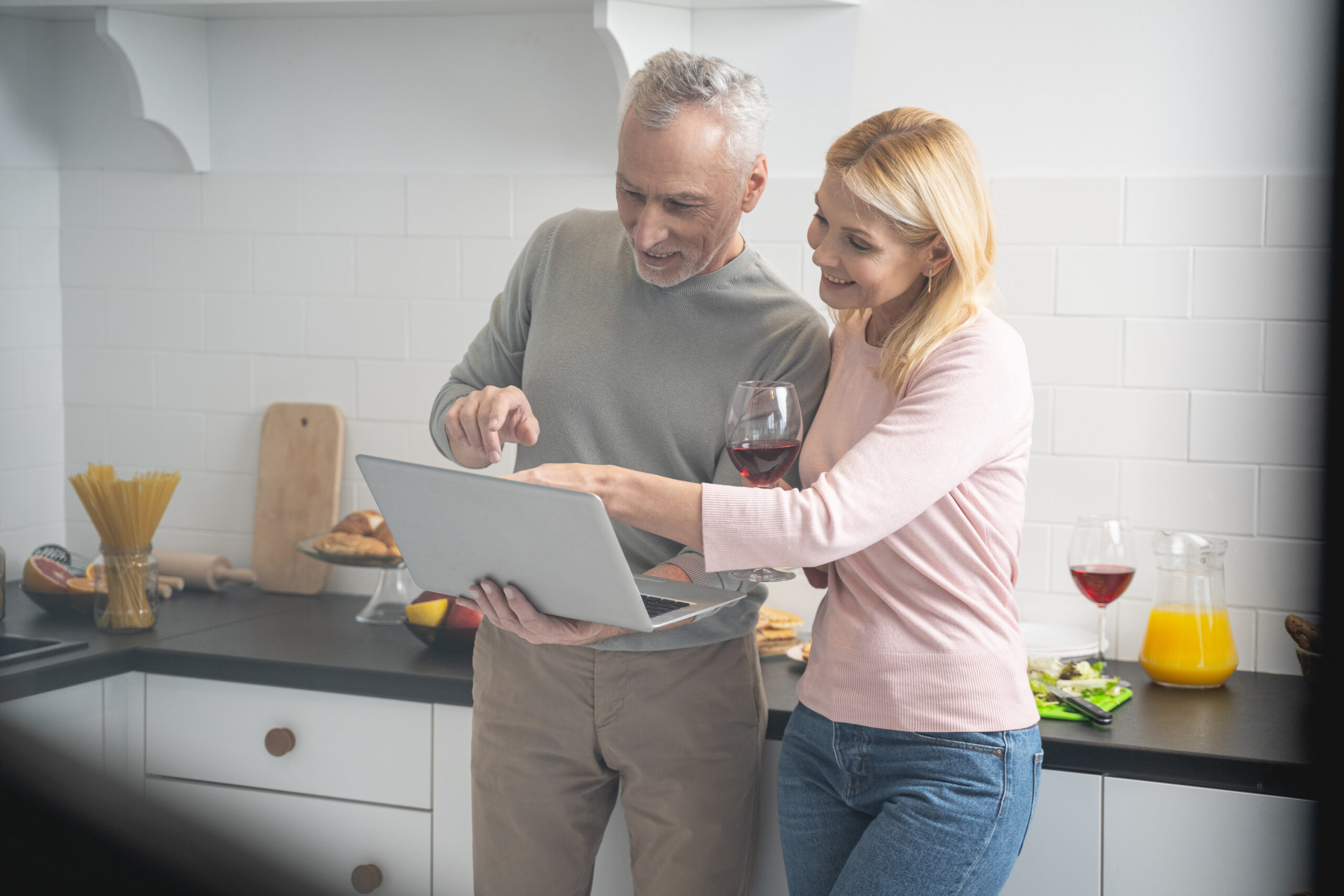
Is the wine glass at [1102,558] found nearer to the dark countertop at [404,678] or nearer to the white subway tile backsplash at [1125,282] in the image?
the dark countertop at [404,678]

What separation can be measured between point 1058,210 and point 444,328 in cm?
114

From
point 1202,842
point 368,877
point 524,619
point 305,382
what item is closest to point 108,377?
point 305,382

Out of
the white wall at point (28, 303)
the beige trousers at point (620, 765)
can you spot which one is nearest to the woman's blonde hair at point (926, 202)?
the beige trousers at point (620, 765)

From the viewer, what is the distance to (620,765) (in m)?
1.40

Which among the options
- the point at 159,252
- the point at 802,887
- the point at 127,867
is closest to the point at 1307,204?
the point at 802,887

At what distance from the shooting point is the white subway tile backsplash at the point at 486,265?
217cm

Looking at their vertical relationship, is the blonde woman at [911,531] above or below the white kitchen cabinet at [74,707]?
above

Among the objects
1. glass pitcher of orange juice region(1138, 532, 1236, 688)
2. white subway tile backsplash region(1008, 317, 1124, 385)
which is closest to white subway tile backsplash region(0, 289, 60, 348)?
white subway tile backsplash region(1008, 317, 1124, 385)

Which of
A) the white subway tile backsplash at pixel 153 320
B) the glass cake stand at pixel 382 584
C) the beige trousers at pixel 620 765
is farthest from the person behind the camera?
the white subway tile backsplash at pixel 153 320

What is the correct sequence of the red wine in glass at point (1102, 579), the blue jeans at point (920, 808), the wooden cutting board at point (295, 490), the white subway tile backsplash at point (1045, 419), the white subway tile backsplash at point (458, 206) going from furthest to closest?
the wooden cutting board at point (295, 490) < the white subway tile backsplash at point (458, 206) < the white subway tile backsplash at point (1045, 419) < the red wine in glass at point (1102, 579) < the blue jeans at point (920, 808)

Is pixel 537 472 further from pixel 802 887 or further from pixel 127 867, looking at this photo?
pixel 127 867

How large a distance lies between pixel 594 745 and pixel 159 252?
5.16ft

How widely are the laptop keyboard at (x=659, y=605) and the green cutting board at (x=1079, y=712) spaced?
2.02 feet

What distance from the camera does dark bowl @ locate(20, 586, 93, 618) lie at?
2066mm
